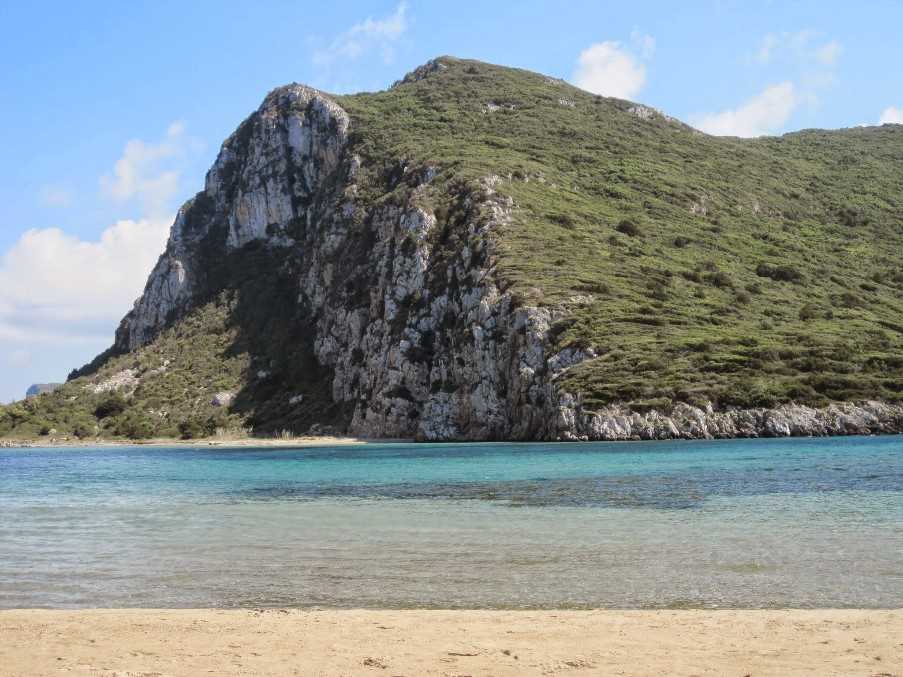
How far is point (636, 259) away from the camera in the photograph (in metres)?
112

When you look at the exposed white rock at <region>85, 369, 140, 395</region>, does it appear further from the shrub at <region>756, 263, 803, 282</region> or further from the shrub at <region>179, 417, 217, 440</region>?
the shrub at <region>756, 263, 803, 282</region>

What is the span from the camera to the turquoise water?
15164 millimetres

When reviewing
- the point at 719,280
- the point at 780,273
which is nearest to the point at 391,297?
the point at 719,280

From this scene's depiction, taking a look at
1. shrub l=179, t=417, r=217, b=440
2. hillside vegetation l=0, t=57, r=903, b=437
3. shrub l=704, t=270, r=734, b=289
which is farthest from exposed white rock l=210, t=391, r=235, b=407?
shrub l=704, t=270, r=734, b=289

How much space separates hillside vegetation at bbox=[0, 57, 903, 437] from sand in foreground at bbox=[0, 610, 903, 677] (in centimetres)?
6637

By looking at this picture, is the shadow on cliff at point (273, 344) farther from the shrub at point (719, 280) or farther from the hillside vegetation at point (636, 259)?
the shrub at point (719, 280)

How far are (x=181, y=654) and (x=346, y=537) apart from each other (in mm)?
11543

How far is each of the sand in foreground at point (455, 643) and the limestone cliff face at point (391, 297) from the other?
2571 inches

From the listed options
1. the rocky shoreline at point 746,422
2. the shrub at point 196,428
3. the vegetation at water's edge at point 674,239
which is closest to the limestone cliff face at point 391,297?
the rocky shoreline at point 746,422

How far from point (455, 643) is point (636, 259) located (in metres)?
105

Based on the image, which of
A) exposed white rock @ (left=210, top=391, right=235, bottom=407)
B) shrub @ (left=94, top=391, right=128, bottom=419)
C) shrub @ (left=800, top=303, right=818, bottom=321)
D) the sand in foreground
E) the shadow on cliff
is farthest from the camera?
shrub @ (left=94, top=391, right=128, bottom=419)

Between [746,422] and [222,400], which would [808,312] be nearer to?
[746,422]

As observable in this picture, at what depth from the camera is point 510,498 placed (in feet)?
103

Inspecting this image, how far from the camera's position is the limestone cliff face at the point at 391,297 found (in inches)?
3157
